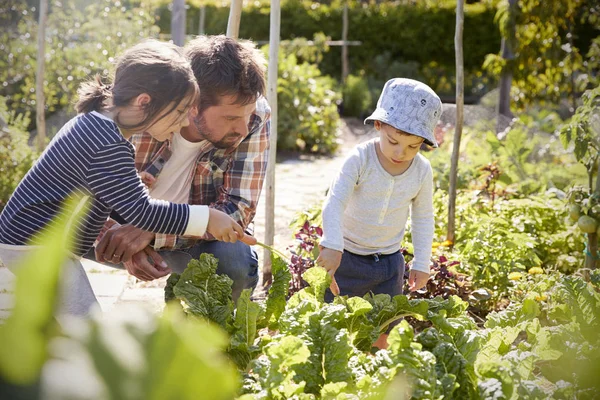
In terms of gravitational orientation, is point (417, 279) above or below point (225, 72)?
below

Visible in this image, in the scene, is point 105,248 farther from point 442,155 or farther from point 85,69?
point 85,69

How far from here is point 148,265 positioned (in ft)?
7.91

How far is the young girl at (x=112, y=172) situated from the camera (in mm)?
1977

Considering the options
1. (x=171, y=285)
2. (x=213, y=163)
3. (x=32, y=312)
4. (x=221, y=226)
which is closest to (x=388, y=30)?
(x=213, y=163)

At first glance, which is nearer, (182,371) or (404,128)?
(182,371)

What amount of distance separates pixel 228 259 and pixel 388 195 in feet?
2.10

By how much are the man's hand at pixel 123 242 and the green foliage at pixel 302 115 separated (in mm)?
5768

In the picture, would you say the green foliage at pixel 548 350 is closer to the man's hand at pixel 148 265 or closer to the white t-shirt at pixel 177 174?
the man's hand at pixel 148 265

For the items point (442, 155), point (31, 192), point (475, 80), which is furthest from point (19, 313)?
point (475, 80)

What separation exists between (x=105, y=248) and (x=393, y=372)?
4.75 ft

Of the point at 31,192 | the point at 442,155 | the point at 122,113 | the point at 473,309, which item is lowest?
the point at 473,309

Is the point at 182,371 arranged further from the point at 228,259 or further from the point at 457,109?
the point at 457,109

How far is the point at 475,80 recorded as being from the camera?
1454cm

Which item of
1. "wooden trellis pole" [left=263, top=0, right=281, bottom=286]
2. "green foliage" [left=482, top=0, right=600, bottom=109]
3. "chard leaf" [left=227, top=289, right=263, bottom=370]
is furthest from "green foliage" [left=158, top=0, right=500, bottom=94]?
"chard leaf" [left=227, top=289, right=263, bottom=370]
